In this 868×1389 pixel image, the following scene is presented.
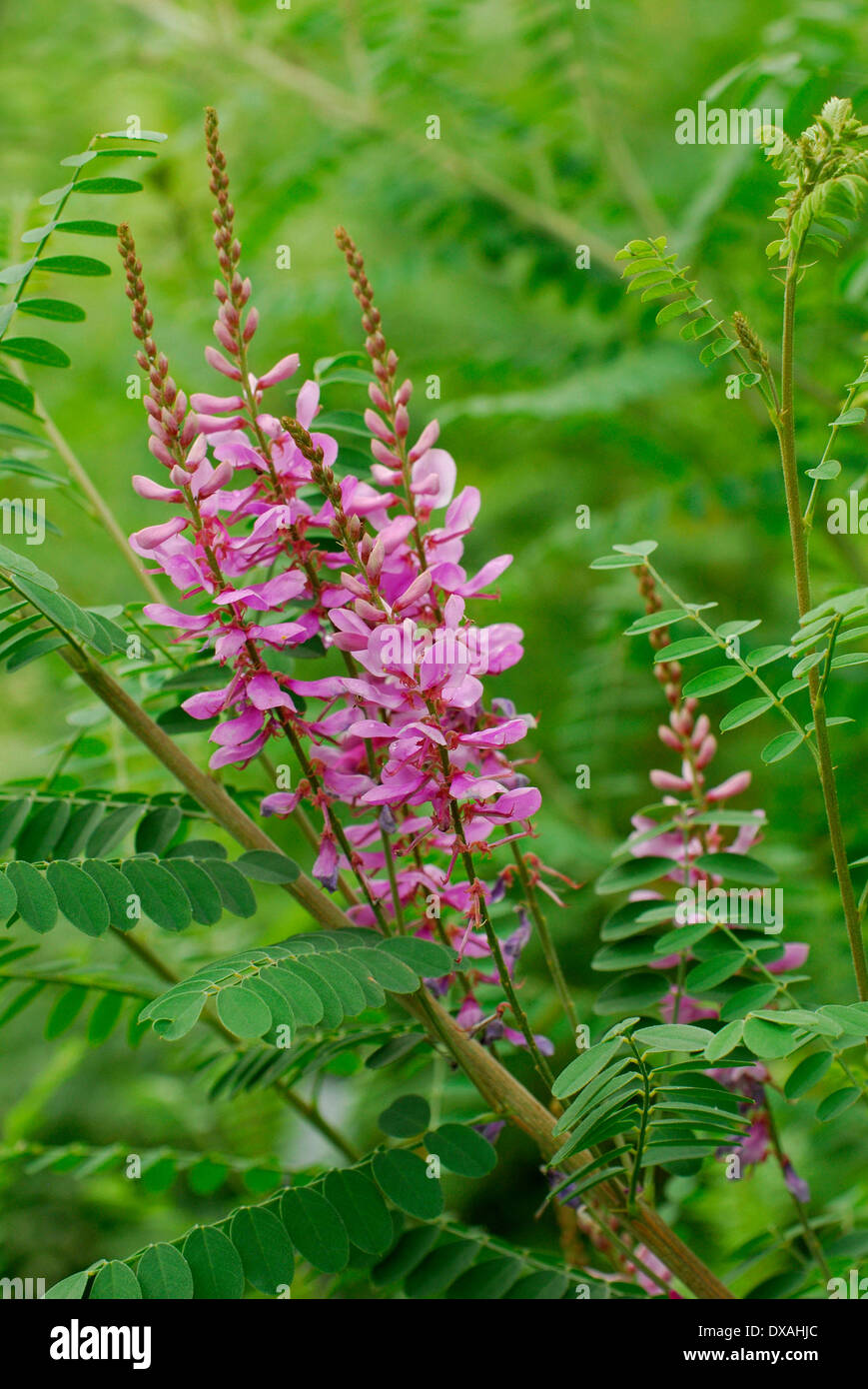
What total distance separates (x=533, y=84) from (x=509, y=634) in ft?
4.26

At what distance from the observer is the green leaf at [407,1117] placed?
1.92 ft

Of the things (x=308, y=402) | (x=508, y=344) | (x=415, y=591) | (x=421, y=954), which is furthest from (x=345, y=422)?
(x=508, y=344)

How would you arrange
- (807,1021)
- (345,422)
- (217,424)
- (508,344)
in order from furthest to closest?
(508,344), (345,422), (217,424), (807,1021)

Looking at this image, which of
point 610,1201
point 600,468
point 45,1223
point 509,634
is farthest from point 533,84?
point 45,1223

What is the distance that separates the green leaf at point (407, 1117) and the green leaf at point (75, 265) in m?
0.45

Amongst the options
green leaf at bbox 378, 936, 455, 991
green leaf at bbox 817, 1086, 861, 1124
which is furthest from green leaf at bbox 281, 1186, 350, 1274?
green leaf at bbox 817, 1086, 861, 1124

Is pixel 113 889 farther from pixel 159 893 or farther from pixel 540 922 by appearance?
pixel 540 922

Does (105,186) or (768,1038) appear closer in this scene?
(768,1038)

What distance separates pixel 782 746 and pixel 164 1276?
35cm

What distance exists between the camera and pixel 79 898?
1.67ft

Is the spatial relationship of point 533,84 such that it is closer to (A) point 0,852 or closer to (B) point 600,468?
(B) point 600,468

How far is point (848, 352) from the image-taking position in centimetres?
123

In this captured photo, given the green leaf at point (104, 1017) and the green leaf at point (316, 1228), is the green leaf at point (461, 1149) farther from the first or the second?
the green leaf at point (104, 1017)

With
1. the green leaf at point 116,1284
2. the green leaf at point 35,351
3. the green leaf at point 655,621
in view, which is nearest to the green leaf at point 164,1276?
the green leaf at point 116,1284
